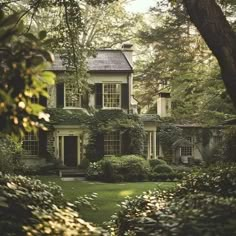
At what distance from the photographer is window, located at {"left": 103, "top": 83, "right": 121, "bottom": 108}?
97.3 ft

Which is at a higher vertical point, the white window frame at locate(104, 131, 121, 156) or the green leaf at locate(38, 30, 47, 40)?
the green leaf at locate(38, 30, 47, 40)

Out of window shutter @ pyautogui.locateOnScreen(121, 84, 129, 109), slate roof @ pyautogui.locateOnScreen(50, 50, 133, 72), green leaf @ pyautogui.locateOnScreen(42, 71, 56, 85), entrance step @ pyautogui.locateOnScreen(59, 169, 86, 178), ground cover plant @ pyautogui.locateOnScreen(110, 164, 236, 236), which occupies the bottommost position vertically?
entrance step @ pyautogui.locateOnScreen(59, 169, 86, 178)

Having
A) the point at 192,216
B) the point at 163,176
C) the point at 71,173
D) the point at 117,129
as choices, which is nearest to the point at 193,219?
the point at 192,216

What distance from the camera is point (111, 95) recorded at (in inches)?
1172

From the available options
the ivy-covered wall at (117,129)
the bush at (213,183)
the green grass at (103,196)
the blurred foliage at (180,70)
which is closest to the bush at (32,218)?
the bush at (213,183)

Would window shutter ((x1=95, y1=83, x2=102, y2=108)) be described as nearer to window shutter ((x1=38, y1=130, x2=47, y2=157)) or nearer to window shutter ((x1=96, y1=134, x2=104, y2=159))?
window shutter ((x1=96, y1=134, x2=104, y2=159))

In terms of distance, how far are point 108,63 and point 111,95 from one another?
78.3 inches

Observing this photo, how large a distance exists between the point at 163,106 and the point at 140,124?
801 cm

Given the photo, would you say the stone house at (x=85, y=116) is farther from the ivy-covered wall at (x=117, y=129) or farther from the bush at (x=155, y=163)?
the bush at (x=155, y=163)

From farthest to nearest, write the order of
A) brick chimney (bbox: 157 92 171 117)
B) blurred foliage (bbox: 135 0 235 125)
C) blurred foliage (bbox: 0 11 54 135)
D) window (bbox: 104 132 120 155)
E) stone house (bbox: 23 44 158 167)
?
brick chimney (bbox: 157 92 171 117), window (bbox: 104 132 120 155), stone house (bbox: 23 44 158 167), blurred foliage (bbox: 135 0 235 125), blurred foliage (bbox: 0 11 54 135)

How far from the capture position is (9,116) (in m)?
3.12

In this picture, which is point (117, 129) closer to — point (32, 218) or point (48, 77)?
point (32, 218)

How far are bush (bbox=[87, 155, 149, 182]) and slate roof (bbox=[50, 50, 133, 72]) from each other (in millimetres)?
6208

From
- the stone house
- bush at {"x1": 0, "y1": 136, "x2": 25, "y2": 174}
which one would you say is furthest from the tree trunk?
the stone house
